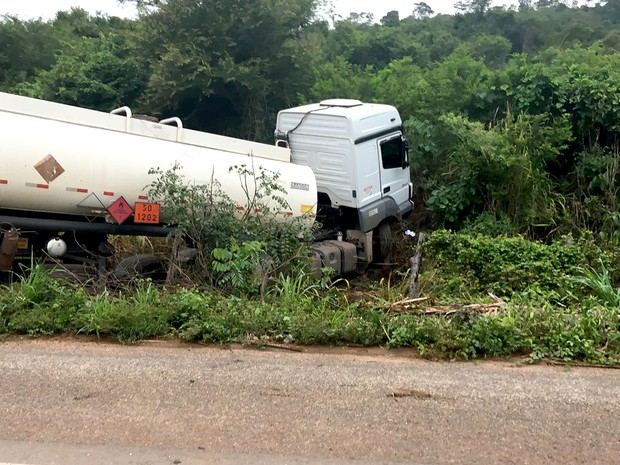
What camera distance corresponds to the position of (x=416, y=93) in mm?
14734

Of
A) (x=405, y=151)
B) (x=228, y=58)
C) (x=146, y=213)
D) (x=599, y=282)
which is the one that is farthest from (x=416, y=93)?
(x=146, y=213)

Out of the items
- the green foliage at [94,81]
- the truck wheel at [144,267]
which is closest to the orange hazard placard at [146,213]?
the truck wheel at [144,267]

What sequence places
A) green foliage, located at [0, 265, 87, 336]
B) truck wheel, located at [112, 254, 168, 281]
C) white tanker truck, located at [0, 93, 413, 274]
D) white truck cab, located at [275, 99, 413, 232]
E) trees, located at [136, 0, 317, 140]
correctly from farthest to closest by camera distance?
1. trees, located at [136, 0, 317, 140]
2. white truck cab, located at [275, 99, 413, 232]
3. truck wheel, located at [112, 254, 168, 281]
4. white tanker truck, located at [0, 93, 413, 274]
5. green foliage, located at [0, 265, 87, 336]

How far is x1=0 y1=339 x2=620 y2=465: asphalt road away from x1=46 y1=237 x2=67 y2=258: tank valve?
2.63 metres

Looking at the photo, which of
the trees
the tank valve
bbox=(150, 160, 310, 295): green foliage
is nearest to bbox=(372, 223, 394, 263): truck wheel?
bbox=(150, 160, 310, 295): green foliage

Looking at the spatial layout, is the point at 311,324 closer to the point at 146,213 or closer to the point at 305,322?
the point at 305,322

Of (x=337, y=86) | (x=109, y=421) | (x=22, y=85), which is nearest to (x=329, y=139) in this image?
(x=337, y=86)

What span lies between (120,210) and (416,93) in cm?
903

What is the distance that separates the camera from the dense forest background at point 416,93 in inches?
469

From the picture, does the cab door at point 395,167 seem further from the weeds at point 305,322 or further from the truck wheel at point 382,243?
the weeds at point 305,322

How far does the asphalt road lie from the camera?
3.61m

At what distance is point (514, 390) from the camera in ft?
15.3

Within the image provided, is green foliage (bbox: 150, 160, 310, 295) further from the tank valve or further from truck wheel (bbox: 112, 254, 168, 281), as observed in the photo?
the tank valve

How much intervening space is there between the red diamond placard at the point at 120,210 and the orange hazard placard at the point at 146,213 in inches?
4.6
